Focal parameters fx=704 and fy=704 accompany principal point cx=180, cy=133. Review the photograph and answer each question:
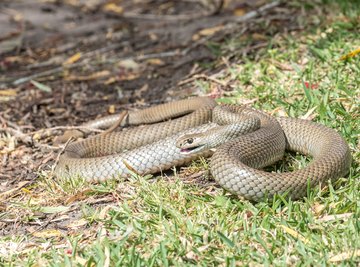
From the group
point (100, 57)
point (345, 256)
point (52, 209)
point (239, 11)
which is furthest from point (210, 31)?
point (345, 256)

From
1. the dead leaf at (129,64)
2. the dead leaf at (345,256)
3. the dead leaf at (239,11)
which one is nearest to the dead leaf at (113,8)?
the dead leaf at (239,11)

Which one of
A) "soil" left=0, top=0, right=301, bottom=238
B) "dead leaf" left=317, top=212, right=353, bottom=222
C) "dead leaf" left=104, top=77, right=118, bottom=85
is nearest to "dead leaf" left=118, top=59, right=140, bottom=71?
"soil" left=0, top=0, right=301, bottom=238

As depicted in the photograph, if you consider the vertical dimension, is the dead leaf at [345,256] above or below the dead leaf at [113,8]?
above

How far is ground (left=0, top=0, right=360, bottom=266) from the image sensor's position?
16.8 feet

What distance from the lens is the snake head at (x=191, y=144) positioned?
6.47 metres

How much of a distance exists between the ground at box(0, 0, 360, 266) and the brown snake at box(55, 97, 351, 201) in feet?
0.43

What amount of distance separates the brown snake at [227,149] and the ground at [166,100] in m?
0.13

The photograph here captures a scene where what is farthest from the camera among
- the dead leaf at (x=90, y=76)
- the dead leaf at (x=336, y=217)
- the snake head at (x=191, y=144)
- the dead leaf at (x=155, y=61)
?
the dead leaf at (x=155, y=61)

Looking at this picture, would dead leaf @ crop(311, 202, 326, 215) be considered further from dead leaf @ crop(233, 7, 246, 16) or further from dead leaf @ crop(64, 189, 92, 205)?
dead leaf @ crop(233, 7, 246, 16)

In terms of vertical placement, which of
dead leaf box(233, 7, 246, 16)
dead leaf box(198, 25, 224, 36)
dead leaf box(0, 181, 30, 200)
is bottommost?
dead leaf box(0, 181, 30, 200)

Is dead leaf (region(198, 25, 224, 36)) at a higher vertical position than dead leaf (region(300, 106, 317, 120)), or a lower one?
lower

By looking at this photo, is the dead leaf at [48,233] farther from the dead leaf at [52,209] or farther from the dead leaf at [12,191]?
the dead leaf at [12,191]

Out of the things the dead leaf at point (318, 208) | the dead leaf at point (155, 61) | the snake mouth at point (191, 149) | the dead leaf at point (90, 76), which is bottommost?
the dead leaf at point (90, 76)

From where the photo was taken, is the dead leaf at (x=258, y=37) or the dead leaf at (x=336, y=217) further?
the dead leaf at (x=258, y=37)
